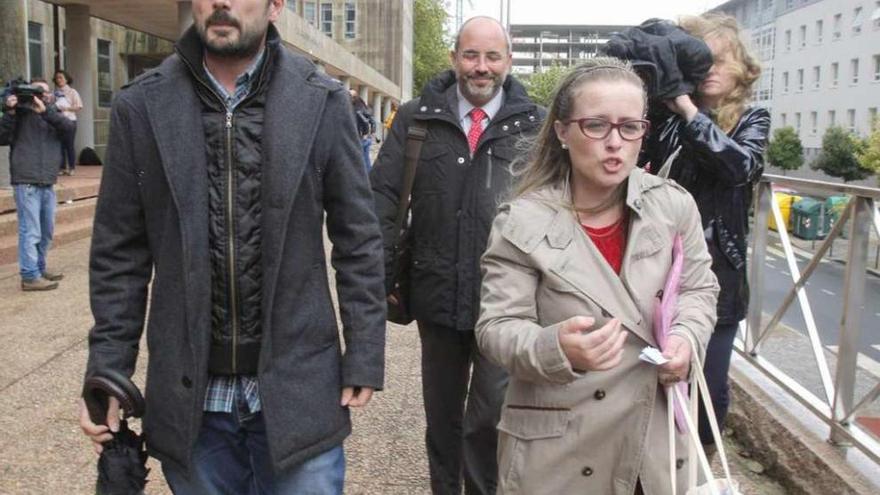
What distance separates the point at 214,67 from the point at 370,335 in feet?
2.63

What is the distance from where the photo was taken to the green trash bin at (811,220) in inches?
163

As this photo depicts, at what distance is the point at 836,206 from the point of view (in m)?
3.86

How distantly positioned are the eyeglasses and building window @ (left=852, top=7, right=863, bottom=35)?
64.8 m

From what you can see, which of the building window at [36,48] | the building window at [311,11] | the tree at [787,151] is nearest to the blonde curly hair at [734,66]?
the building window at [36,48]

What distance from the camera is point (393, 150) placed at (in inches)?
133

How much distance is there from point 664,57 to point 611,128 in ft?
2.60

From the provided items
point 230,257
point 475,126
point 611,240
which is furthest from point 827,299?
point 230,257

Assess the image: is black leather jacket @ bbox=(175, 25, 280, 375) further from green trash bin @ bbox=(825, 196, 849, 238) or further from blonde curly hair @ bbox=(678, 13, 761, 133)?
green trash bin @ bbox=(825, 196, 849, 238)

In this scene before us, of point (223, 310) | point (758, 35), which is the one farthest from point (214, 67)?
point (758, 35)

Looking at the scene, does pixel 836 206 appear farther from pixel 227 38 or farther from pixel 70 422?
pixel 70 422

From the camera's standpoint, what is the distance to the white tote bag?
1.74 metres

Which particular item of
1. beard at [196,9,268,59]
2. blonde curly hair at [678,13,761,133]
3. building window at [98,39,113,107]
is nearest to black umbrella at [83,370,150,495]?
beard at [196,9,268,59]

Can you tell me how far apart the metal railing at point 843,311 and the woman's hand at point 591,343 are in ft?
6.88

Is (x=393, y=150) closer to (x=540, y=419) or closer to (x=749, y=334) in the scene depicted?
(x=540, y=419)
